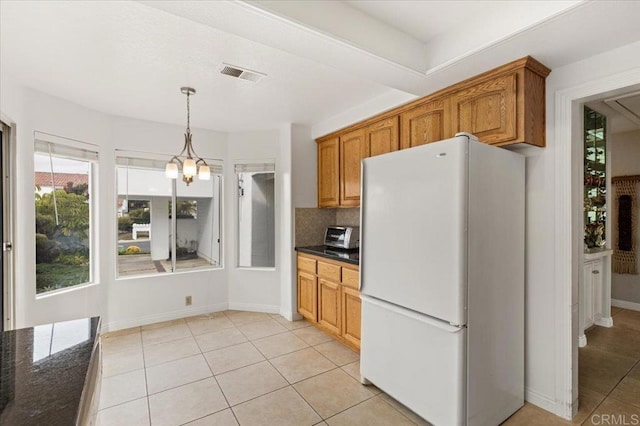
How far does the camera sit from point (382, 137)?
3.11m

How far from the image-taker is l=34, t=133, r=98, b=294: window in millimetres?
3021

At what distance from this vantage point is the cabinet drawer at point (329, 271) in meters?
3.21

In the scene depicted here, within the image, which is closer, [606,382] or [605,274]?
[606,382]

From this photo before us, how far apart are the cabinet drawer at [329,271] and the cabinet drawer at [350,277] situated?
0.10m

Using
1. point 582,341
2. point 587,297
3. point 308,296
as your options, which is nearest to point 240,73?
point 308,296

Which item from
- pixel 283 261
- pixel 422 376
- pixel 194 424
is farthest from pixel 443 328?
pixel 283 261

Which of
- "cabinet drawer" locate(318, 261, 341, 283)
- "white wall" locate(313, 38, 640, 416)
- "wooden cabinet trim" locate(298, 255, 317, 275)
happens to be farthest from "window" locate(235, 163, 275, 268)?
"white wall" locate(313, 38, 640, 416)

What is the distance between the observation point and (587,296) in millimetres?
3469

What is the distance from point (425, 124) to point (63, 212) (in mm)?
3680

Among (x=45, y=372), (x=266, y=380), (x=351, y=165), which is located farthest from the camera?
(x=351, y=165)

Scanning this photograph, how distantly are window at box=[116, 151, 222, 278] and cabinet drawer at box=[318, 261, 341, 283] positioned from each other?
1673 millimetres

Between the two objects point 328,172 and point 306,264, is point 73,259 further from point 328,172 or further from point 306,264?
point 328,172

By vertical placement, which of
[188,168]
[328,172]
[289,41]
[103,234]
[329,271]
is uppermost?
[289,41]

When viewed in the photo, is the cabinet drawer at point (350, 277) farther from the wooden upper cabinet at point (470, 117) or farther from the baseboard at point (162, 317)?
the baseboard at point (162, 317)
